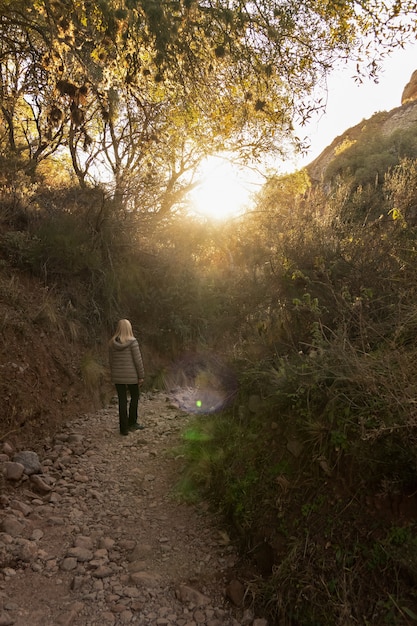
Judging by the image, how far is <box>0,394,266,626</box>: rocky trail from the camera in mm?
2850

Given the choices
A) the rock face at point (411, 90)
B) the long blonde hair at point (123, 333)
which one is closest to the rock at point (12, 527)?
the long blonde hair at point (123, 333)

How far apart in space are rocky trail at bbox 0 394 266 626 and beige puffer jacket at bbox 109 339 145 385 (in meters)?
0.94

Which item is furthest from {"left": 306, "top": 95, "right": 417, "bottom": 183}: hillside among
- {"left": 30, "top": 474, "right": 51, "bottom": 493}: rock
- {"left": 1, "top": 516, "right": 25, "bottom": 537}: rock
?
{"left": 1, "top": 516, "right": 25, "bottom": 537}: rock

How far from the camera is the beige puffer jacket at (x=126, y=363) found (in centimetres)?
591

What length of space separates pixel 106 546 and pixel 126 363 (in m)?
2.72

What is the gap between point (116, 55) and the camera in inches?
187

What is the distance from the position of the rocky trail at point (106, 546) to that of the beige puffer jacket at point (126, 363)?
94cm

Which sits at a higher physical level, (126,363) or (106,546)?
(126,363)

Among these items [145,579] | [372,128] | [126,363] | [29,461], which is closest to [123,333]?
[126,363]

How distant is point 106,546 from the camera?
3.51 metres

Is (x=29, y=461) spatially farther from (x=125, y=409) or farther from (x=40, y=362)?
(x=40, y=362)

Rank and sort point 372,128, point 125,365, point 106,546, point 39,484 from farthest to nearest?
point 372,128, point 125,365, point 39,484, point 106,546

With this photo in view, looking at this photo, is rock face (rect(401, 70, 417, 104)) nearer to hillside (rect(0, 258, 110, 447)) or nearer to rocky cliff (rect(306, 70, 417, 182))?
rocky cliff (rect(306, 70, 417, 182))

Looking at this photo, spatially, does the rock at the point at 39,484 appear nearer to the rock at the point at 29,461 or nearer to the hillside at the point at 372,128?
the rock at the point at 29,461
